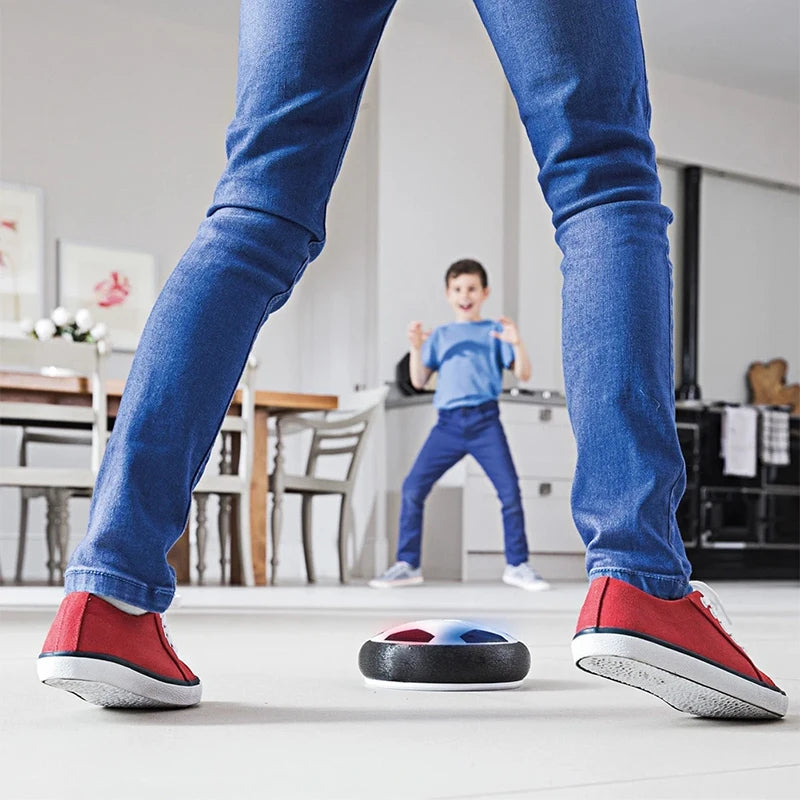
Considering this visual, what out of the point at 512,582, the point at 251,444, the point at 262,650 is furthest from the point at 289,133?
the point at 512,582

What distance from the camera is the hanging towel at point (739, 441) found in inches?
229

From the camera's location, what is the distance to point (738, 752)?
2.24ft

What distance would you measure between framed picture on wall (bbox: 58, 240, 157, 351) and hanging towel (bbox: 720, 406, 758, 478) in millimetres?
2884

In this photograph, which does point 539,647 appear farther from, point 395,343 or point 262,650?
point 395,343

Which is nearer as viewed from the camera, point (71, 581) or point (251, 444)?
point (71, 581)

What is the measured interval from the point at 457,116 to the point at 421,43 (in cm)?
42

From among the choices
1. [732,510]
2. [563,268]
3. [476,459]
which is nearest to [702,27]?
[732,510]

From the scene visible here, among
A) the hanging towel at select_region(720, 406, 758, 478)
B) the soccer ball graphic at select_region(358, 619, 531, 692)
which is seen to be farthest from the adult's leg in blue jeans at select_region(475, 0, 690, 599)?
the hanging towel at select_region(720, 406, 758, 478)

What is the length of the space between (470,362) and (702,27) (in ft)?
9.36

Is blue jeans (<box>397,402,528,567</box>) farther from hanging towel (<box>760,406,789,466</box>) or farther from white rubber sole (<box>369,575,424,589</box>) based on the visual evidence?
hanging towel (<box>760,406,789,466</box>)

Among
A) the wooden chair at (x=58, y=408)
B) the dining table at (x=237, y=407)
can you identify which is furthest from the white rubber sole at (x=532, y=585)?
the wooden chair at (x=58, y=408)

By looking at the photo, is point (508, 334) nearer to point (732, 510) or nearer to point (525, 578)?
point (525, 578)

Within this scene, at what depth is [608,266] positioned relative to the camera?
2.85 ft

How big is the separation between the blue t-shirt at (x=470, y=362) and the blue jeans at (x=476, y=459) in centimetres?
5
